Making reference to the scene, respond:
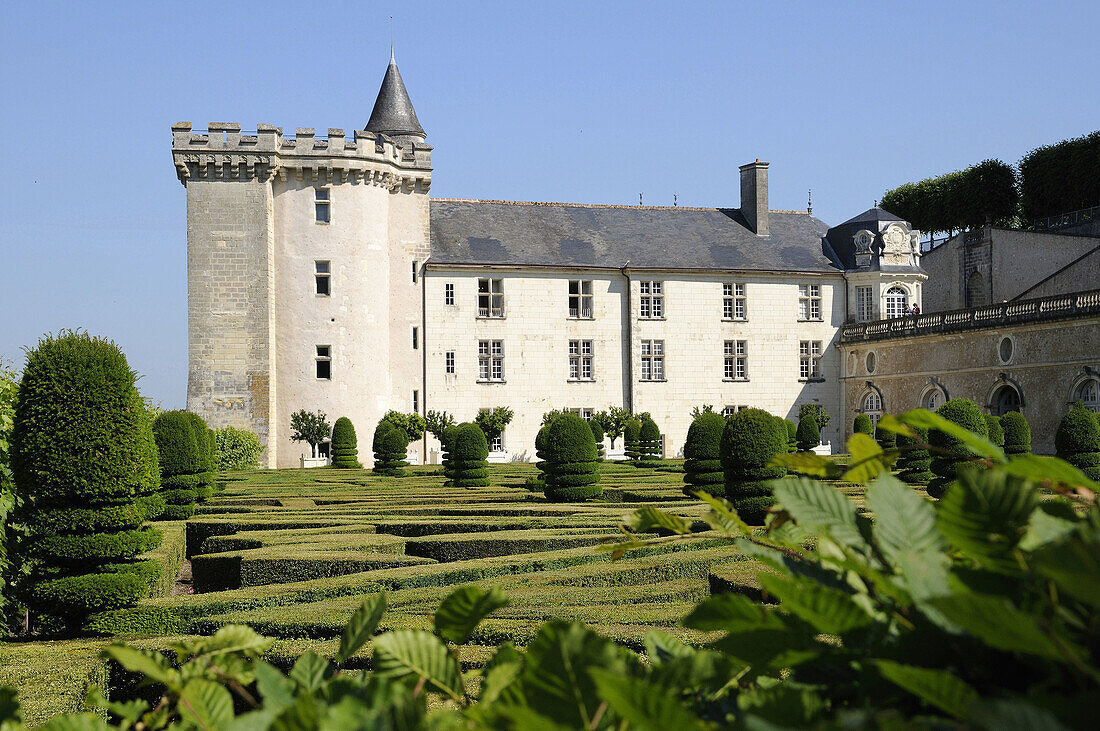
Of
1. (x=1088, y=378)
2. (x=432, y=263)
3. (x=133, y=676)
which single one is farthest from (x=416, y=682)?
(x=432, y=263)

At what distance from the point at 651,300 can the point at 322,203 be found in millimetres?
12529

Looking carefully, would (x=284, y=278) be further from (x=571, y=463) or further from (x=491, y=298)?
(x=571, y=463)

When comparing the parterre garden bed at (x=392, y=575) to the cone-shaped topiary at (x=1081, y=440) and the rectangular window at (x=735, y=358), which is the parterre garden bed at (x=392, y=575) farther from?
the rectangular window at (x=735, y=358)

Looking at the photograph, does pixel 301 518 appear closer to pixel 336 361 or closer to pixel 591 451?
pixel 591 451

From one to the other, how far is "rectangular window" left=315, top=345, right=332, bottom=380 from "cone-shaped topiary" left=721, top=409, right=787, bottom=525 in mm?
22463

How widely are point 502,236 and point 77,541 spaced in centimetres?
3052

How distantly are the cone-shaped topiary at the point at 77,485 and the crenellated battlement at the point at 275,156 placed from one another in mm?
25887

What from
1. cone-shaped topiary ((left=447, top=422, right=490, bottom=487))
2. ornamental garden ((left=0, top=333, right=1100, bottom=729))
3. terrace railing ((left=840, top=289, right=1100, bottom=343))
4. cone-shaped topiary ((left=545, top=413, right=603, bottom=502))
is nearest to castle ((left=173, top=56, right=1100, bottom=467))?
terrace railing ((left=840, top=289, right=1100, bottom=343))

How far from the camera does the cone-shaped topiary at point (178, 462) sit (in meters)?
16.7

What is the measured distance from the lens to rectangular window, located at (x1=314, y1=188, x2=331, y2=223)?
3488 centimetres

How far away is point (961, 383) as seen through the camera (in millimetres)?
35312

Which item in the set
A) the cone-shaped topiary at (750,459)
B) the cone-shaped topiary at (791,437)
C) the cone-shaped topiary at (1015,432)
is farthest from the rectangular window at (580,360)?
the cone-shaped topiary at (750,459)

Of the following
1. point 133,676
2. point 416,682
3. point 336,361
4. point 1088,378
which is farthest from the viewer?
point 336,361

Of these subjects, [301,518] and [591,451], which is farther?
[591,451]
